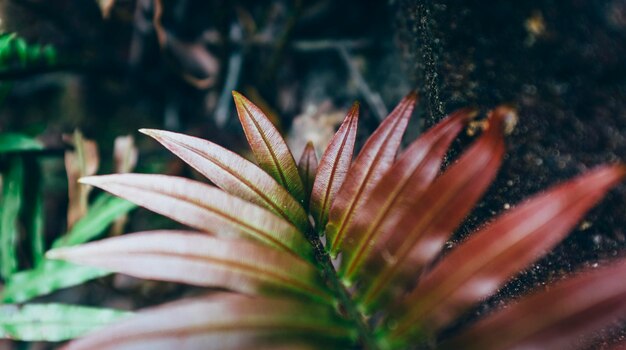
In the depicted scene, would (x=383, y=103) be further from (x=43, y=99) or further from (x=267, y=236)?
(x=43, y=99)

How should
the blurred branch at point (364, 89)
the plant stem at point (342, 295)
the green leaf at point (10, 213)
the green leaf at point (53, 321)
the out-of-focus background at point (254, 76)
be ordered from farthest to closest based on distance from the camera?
the blurred branch at point (364, 89)
the green leaf at point (10, 213)
the green leaf at point (53, 321)
the out-of-focus background at point (254, 76)
the plant stem at point (342, 295)

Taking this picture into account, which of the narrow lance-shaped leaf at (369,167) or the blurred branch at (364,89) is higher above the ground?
the blurred branch at (364,89)

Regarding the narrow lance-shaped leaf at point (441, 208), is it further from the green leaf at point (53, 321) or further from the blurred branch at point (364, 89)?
the blurred branch at point (364, 89)

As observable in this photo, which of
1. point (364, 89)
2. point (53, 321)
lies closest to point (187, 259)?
point (53, 321)

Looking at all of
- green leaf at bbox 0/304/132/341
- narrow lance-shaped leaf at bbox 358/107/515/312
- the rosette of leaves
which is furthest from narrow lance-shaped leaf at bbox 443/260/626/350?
green leaf at bbox 0/304/132/341

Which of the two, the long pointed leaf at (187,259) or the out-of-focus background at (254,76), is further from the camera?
the out-of-focus background at (254,76)

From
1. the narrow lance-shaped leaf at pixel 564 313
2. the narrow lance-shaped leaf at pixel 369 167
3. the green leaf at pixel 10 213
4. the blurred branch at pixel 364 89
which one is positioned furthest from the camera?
the blurred branch at pixel 364 89

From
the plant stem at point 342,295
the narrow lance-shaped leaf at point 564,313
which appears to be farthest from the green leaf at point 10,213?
the narrow lance-shaped leaf at point 564,313

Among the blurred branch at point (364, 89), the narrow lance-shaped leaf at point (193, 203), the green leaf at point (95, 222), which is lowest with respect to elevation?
the green leaf at point (95, 222)
